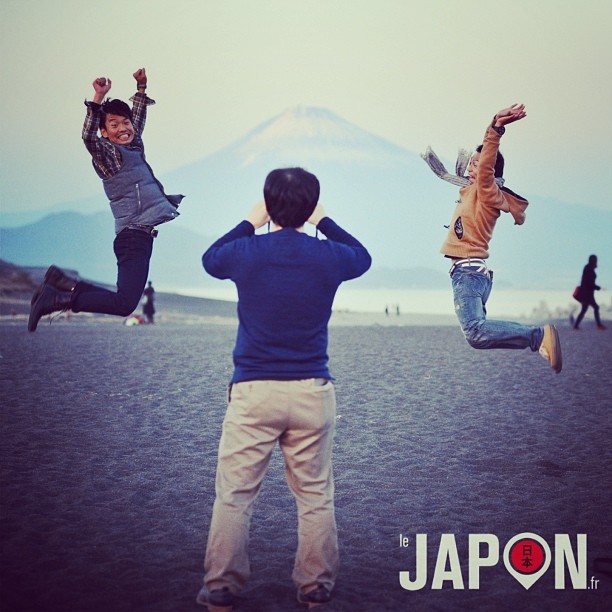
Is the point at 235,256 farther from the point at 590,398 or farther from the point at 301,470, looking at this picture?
the point at 590,398

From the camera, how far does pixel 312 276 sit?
388 cm

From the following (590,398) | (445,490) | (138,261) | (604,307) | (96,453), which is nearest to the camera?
→ (138,261)

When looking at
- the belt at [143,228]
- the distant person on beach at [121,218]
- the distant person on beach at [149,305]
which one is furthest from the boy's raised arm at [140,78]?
the distant person on beach at [149,305]

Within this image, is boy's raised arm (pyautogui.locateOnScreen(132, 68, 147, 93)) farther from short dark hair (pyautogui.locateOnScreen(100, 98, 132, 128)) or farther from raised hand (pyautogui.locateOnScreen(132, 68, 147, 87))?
short dark hair (pyautogui.locateOnScreen(100, 98, 132, 128))

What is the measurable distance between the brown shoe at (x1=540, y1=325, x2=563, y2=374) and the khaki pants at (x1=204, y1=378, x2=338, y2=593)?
102 inches

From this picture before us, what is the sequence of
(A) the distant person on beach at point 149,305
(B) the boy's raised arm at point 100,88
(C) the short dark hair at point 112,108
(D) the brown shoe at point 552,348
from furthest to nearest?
(A) the distant person on beach at point 149,305, (D) the brown shoe at point 552,348, (C) the short dark hair at point 112,108, (B) the boy's raised arm at point 100,88

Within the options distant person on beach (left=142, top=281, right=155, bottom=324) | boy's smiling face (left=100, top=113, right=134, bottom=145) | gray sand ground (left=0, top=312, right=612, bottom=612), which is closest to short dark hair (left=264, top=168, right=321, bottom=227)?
gray sand ground (left=0, top=312, right=612, bottom=612)

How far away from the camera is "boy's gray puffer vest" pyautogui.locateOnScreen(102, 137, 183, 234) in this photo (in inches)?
215

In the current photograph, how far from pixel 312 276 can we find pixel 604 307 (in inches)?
1540

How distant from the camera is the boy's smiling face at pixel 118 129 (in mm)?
5457

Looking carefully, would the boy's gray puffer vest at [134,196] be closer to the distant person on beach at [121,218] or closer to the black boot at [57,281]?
the distant person on beach at [121,218]

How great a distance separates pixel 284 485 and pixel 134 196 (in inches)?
88.9

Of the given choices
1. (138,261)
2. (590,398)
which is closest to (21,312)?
(590,398)

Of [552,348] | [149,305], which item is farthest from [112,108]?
[149,305]
